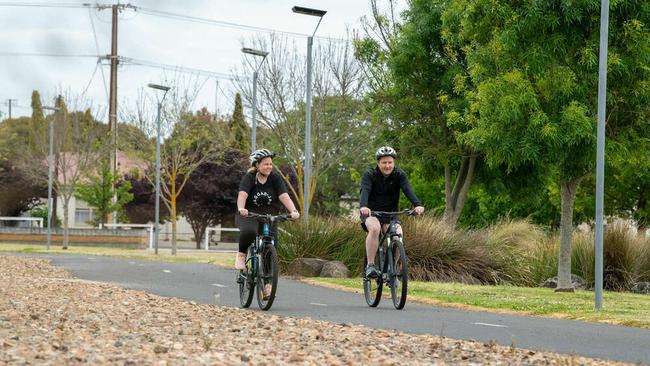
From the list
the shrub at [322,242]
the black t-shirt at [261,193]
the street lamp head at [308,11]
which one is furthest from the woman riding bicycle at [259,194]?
the street lamp head at [308,11]

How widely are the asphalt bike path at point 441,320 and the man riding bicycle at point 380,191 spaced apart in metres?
0.90

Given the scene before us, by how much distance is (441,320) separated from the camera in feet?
39.8

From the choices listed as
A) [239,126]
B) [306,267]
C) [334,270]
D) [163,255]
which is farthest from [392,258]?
[239,126]

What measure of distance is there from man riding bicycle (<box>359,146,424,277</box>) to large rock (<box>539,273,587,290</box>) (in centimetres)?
911

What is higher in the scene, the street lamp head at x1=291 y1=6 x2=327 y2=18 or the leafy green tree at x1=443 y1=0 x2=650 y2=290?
the street lamp head at x1=291 y1=6 x2=327 y2=18

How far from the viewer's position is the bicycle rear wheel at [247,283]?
1305 cm

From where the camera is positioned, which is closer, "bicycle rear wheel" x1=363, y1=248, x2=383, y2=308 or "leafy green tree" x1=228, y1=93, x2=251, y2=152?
"bicycle rear wheel" x1=363, y1=248, x2=383, y2=308

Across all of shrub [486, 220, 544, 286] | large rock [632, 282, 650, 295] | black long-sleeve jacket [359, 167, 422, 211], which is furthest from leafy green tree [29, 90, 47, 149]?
black long-sleeve jacket [359, 167, 422, 211]

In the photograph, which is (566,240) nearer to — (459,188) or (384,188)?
(384,188)

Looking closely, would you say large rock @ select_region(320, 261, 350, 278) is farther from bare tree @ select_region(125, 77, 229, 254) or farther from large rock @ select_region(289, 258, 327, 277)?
bare tree @ select_region(125, 77, 229, 254)

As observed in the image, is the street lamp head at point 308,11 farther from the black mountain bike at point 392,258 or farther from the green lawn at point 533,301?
the black mountain bike at point 392,258

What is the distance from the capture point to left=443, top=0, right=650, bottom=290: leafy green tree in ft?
57.8

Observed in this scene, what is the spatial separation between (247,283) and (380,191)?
6.37ft

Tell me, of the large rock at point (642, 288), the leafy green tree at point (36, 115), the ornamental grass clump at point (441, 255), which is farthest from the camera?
the leafy green tree at point (36, 115)
